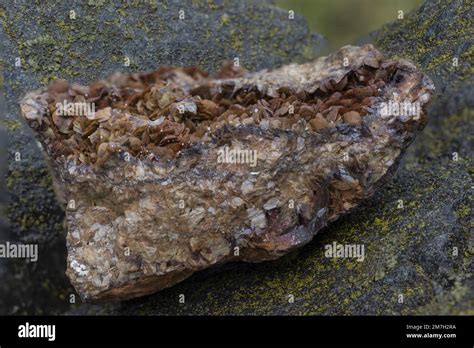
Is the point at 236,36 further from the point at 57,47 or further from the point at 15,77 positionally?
the point at 15,77

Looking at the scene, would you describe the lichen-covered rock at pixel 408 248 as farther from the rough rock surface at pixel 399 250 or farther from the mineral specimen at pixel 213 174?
the mineral specimen at pixel 213 174

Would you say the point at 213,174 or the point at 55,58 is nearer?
the point at 213,174

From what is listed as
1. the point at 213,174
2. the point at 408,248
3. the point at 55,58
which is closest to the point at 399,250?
the point at 408,248

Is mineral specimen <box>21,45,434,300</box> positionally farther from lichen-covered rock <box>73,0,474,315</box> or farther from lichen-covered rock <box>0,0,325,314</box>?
lichen-covered rock <box>0,0,325,314</box>

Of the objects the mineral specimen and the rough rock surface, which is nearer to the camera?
the rough rock surface

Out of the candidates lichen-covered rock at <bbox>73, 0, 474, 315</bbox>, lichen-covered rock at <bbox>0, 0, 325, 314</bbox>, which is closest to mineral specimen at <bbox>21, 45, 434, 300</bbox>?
lichen-covered rock at <bbox>73, 0, 474, 315</bbox>

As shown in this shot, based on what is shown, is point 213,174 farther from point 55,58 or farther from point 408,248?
point 55,58
